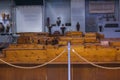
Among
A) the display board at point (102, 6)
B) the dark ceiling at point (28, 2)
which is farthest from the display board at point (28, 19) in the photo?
the display board at point (102, 6)

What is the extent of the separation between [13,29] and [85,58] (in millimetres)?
8509

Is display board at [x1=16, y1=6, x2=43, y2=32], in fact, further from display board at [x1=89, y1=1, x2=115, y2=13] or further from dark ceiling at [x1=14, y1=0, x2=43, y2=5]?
display board at [x1=89, y1=1, x2=115, y2=13]

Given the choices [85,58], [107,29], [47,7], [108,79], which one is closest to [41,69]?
[85,58]

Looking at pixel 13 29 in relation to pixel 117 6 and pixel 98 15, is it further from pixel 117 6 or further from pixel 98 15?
pixel 117 6

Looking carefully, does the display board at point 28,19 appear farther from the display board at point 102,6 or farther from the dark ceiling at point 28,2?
the display board at point 102,6

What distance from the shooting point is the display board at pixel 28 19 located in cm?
1394

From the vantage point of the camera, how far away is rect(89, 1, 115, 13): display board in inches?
545

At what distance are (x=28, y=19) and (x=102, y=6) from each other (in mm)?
3921

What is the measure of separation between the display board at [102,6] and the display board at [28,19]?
276cm

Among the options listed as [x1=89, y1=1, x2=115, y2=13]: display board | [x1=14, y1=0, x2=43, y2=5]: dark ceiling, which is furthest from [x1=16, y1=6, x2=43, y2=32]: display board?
[x1=89, y1=1, x2=115, y2=13]: display board

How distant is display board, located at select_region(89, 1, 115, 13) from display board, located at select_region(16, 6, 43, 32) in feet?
9.06

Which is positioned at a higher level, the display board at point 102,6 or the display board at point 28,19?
the display board at point 102,6

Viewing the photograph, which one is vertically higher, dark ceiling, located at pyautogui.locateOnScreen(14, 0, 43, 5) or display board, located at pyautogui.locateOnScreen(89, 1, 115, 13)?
dark ceiling, located at pyautogui.locateOnScreen(14, 0, 43, 5)

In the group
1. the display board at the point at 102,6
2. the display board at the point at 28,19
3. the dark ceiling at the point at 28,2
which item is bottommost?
the display board at the point at 28,19
